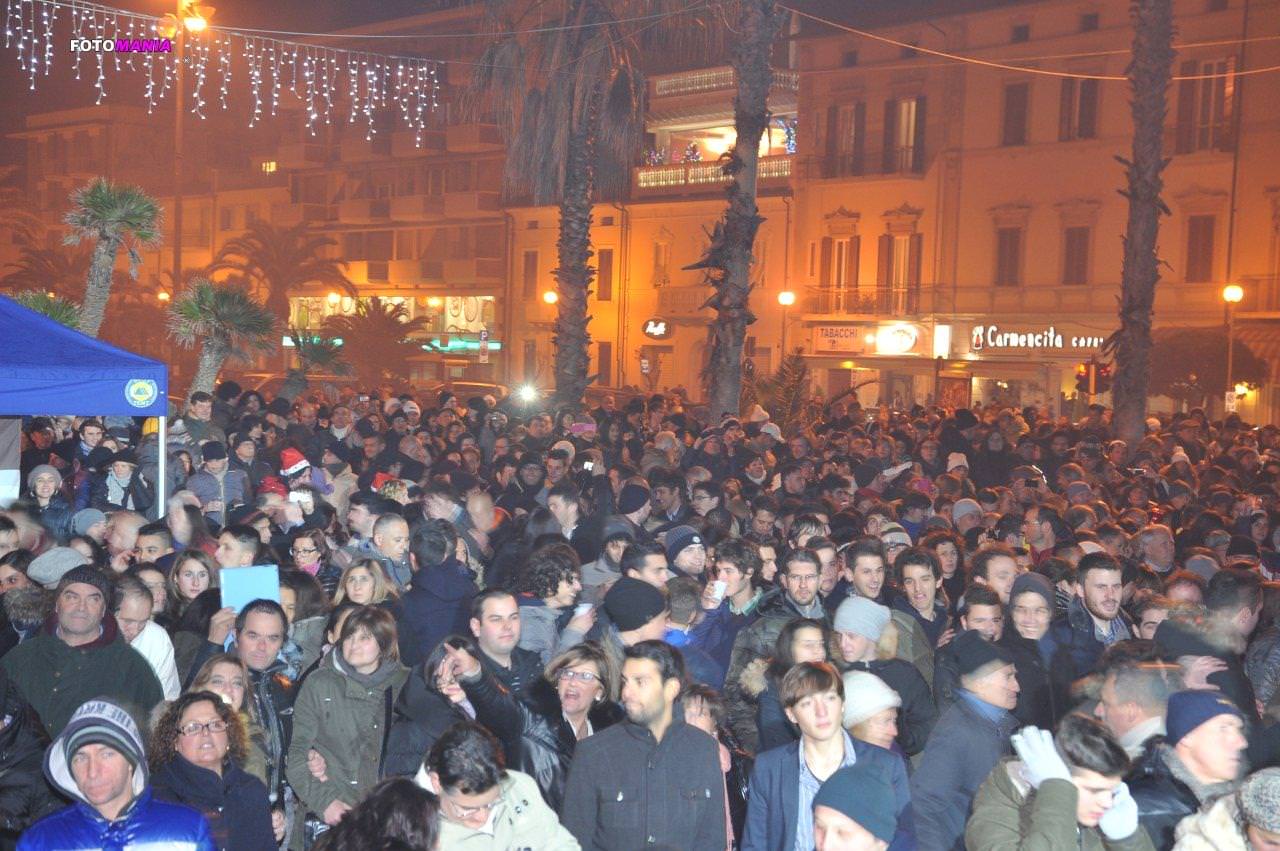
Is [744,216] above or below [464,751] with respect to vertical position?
above

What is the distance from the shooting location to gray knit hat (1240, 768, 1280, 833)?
3.72 m

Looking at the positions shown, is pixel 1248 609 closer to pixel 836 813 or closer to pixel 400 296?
pixel 836 813

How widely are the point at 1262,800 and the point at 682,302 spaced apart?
40.2 meters

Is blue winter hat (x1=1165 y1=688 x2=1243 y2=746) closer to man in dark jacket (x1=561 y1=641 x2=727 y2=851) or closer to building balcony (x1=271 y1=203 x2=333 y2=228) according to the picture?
man in dark jacket (x1=561 y1=641 x2=727 y2=851)

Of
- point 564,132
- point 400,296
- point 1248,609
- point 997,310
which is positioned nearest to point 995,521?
point 1248,609

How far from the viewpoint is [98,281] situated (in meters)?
14.8

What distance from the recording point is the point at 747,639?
6.53 metres

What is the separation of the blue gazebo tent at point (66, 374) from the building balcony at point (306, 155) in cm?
4723

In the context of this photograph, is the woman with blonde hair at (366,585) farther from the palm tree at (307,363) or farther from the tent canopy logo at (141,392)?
the palm tree at (307,363)

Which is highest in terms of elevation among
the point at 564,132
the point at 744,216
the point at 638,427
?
the point at 564,132

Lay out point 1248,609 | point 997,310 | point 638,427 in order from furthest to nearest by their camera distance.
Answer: point 997,310
point 638,427
point 1248,609

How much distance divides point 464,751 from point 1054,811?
1765 mm

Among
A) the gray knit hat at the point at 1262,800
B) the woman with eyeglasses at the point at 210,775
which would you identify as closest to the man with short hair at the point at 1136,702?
the gray knit hat at the point at 1262,800

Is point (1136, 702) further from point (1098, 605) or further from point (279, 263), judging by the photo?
point (279, 263)
